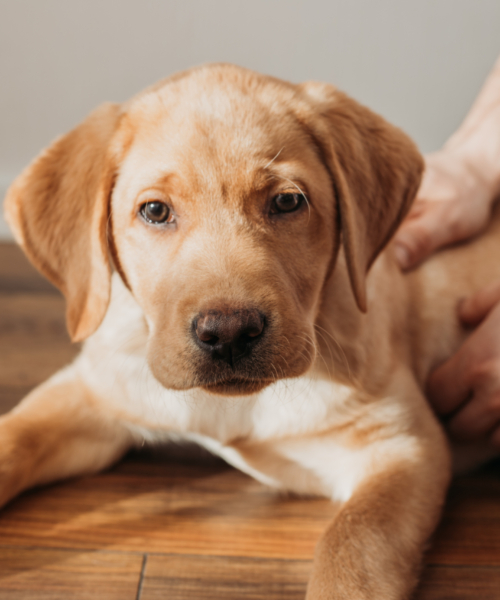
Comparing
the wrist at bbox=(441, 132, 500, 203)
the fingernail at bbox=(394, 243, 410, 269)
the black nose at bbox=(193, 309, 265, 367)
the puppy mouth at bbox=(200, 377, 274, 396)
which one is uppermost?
the black nose at bbox=(193, 309, 265, 367)

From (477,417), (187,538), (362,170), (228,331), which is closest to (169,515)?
(187,538)

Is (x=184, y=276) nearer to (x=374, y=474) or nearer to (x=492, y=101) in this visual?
(x=374, y=474)

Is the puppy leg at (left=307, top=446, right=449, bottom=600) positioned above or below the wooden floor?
above

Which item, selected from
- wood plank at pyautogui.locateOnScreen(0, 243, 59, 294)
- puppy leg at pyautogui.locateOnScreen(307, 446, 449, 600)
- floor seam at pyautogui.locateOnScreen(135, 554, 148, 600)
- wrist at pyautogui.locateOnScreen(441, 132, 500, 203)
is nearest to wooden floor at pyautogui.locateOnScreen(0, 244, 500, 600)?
floor seam at pyautogui.locateOnScreen(135, 554, 148, 600)

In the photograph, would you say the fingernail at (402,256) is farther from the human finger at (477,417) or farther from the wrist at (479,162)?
the human finger at (477,417)

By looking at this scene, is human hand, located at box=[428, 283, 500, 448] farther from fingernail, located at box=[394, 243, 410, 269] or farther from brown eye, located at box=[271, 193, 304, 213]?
brown eye, located at box=[271, 193, 304, 213]

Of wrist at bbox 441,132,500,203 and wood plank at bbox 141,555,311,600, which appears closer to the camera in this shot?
wood plank at bbox 141,555,311,600

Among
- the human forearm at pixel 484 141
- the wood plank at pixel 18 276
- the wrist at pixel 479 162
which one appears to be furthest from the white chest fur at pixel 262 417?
the wood plank at pixel 18 276
